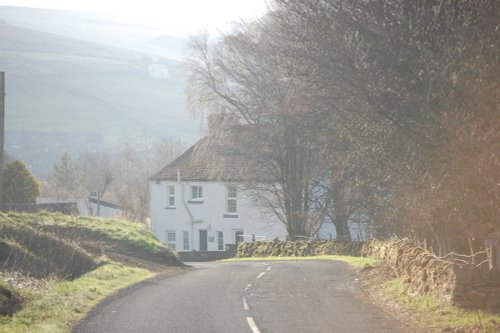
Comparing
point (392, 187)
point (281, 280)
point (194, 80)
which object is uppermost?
point (194, 80)

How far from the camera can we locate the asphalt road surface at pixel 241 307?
45.7 feet

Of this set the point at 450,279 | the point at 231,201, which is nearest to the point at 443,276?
the point at 450,279

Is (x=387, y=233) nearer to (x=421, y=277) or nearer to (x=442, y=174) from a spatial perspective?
(x=421, y=277)

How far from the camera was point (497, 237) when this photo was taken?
45.3ft

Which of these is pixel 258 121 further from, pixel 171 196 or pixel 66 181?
pixel 66 181

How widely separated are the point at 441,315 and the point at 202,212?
148 ft

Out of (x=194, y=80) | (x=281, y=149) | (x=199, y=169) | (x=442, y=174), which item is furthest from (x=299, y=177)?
(x=442, y=174)

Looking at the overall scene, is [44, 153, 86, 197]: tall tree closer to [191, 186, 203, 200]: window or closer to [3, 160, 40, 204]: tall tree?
[191, 186, 203, 200]: window

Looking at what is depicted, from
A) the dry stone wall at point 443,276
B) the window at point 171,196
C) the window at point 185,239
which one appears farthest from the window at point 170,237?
the dry stone wall at point 443,276

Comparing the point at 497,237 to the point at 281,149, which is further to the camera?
the point at 281,149

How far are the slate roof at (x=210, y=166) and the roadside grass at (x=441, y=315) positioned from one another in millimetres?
26377

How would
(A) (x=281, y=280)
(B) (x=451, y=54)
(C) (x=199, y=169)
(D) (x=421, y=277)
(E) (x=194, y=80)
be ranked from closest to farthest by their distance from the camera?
1. (B) (x=451, y=54)
2. (D) (x=421, y=277)
3. (A) (x=281, y=280)
4. (E) (x=194, y=80)
5. (C) (x=199, y=169)

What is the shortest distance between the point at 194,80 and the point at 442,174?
3131 cm

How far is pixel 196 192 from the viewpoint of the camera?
59.5 metres
